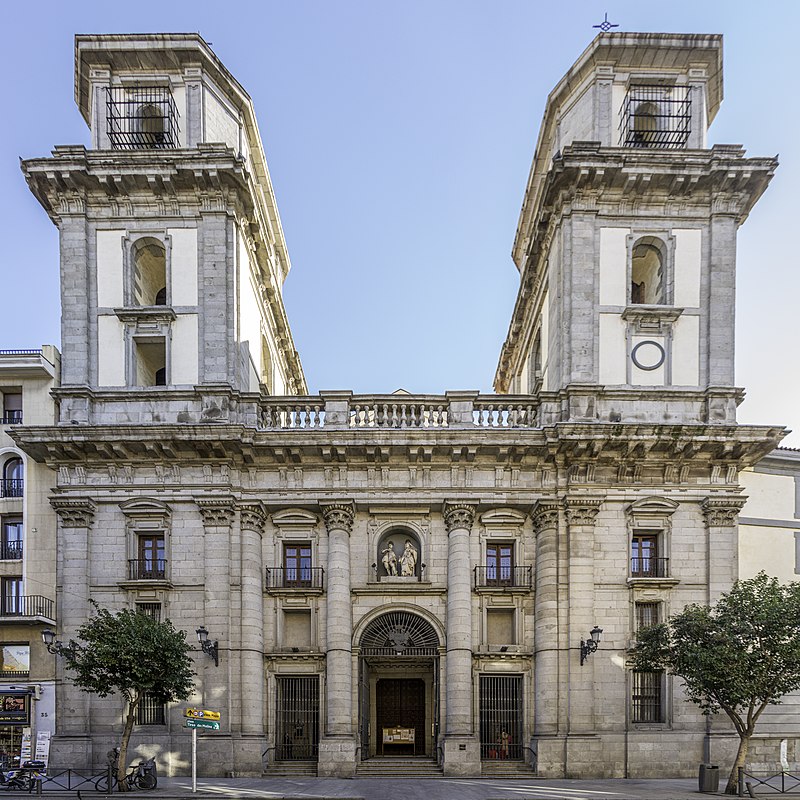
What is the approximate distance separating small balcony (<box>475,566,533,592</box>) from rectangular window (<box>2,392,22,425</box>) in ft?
61.0

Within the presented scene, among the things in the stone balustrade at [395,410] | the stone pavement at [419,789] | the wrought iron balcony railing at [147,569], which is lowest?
the stone pavement at [419,789]

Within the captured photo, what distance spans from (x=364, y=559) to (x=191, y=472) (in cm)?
686

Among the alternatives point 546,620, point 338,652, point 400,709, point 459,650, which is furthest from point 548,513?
point 400,709

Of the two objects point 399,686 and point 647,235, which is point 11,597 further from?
point 647,235

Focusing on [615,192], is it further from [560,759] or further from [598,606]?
[560,759]

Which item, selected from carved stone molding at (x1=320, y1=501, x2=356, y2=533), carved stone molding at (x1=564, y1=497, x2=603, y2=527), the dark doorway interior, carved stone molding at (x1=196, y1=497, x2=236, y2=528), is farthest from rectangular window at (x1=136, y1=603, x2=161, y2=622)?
carved stone molding at (x1=564, y1=497, x2=603, y2=527)

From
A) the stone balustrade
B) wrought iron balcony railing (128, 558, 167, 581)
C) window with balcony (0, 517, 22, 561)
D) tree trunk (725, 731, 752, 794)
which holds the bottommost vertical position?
tree trunk (725, 731, 752, 794)

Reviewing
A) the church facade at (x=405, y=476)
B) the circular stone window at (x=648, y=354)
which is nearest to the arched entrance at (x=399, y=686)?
the church facade at (x=405, y=476)

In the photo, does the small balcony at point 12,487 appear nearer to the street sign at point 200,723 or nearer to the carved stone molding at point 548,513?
the street sign at point 200,723

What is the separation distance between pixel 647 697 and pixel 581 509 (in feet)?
22.1

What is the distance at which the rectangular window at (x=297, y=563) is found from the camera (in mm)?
27266

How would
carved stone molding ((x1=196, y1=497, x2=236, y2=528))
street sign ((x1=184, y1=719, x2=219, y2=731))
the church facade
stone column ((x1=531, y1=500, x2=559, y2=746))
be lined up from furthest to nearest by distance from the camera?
carved stone molding ((x1=196, y1=497, x2=236, y2=528))
the church facade
stone column ((x1=531, y1=500, x2=559, y2=746))
street sign ((x1=184, y1=719, x2=219, y2=731))

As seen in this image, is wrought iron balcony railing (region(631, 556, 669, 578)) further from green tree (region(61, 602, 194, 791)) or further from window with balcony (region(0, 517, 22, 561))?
window with balcony (region(0, 517, 22, 561))

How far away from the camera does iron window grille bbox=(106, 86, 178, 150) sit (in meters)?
28.3
